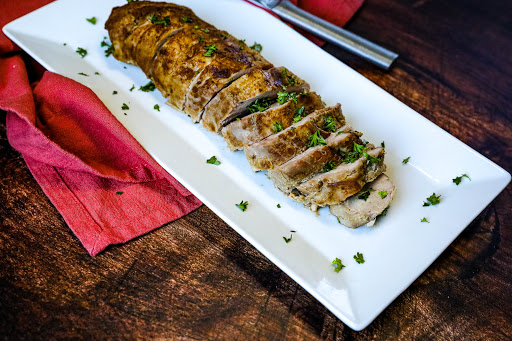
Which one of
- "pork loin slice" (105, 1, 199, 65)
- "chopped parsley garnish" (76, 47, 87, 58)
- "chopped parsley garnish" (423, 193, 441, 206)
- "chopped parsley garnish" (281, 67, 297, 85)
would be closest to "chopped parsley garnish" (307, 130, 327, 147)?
"chopped parsley garnish" (281, 67, 297, 85)

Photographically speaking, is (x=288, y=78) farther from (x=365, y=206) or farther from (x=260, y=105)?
(x=365, y=206)

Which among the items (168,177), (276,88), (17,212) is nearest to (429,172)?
(276,88)

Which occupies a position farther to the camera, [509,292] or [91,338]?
[509,292]

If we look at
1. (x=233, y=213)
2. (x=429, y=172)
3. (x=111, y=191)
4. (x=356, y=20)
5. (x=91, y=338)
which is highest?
(x=356, y=20)

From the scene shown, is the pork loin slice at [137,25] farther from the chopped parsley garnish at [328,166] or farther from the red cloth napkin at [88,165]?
the chopped parsley garnish at [328,166]

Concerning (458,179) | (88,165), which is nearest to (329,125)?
(458,179)

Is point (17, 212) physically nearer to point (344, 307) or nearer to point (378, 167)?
point (344, 307)

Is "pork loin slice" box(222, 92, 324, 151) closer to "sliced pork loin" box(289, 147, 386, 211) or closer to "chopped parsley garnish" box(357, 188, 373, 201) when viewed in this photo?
"sliced pork loin" box(289, 147, 386, 211)

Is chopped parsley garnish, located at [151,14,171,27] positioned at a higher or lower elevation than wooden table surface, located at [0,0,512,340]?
higher
